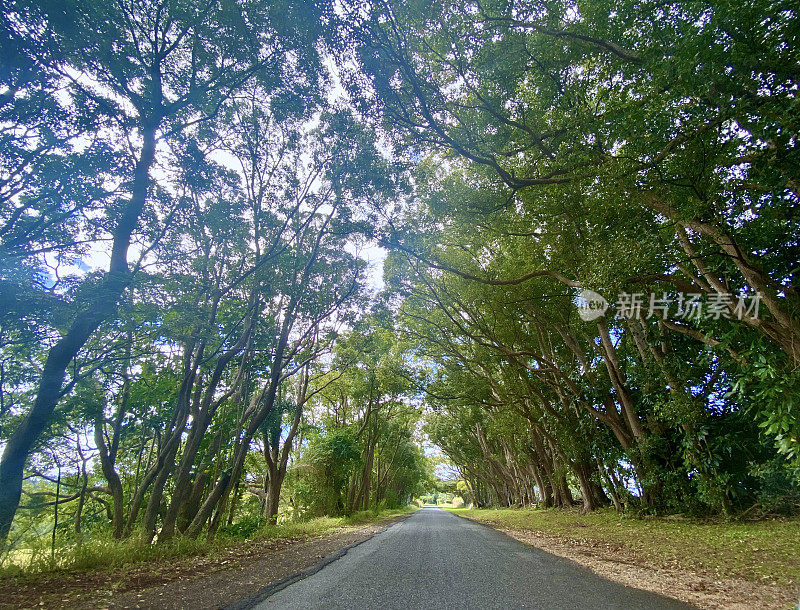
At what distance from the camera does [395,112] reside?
686 centimetres

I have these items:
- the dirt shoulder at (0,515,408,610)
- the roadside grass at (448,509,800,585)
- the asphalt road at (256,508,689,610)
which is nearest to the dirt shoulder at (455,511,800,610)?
the roadside grass at (448,509,800,585)

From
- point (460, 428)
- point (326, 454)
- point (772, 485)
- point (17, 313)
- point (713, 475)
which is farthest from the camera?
point (460, 428)

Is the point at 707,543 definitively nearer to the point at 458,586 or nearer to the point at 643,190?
the point at 458,586

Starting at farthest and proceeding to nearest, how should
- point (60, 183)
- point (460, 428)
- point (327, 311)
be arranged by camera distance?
point (460, 428) < point (327, 311) < point (60, 183)

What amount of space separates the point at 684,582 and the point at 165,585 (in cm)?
596

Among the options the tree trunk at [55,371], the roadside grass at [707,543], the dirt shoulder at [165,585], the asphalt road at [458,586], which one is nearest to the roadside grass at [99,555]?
the dirt shoulder at [165,585]

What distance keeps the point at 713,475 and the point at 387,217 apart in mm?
10282

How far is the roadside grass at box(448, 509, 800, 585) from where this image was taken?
4.61 metres

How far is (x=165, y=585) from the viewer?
4.38m

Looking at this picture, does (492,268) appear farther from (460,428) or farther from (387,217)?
Result: (460,428)

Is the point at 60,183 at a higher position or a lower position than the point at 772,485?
higher

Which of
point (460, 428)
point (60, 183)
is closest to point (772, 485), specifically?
point (60, 183)

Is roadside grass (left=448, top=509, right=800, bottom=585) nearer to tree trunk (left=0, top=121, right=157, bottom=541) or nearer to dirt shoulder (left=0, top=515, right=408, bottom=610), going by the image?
dirt shoulder (left=0, top=515, right=408, bottom=610)

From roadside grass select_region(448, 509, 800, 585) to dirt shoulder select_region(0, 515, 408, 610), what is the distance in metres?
5.34
